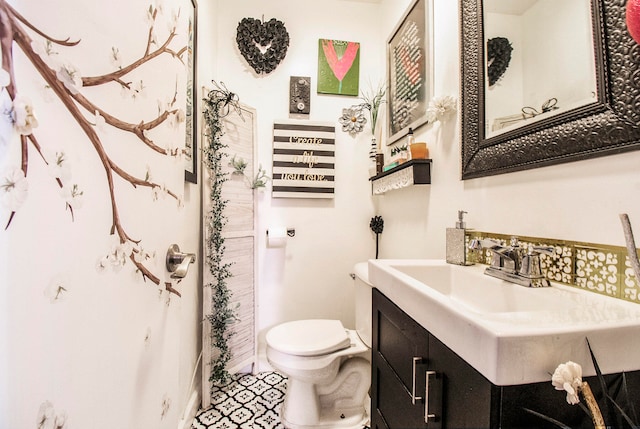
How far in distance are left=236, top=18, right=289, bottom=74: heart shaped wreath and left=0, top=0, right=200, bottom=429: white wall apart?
129cm

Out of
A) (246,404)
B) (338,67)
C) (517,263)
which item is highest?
(338,67)

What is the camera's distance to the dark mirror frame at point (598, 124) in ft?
1.91

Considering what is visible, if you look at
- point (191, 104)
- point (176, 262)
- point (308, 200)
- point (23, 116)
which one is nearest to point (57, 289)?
point (23, 116)

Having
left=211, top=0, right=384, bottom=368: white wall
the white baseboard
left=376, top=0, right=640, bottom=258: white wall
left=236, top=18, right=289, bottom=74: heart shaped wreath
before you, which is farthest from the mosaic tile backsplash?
left=236, top=18, right=289, bottom=74: heart shaped wreath

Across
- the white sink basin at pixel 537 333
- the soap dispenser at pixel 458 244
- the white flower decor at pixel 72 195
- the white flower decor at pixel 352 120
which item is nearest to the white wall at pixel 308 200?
the white flower decor at pixel 352 120

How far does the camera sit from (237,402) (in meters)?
1.60

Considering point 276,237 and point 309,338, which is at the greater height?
point 276,237

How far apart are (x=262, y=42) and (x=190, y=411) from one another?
2.37m

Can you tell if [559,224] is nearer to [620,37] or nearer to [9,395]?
[620,37]

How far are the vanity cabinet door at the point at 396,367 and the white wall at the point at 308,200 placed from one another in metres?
1.01

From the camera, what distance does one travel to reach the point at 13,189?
317 mm

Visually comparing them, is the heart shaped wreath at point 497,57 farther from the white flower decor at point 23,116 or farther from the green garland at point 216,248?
the green garland at point 216,248

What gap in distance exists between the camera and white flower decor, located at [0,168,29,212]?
31 centimetres

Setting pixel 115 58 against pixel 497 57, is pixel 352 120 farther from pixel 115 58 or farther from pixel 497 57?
pixel 115 58
